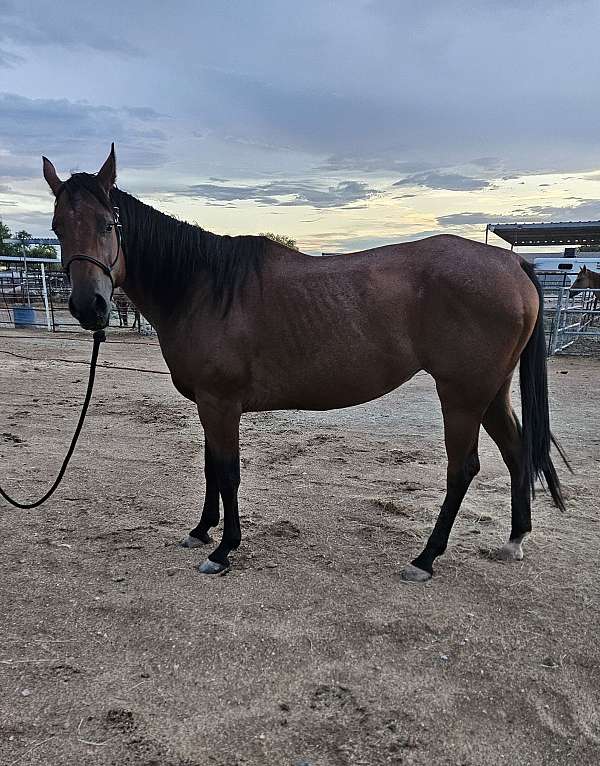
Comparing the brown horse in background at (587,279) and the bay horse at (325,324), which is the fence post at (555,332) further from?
the bay horse at (325,324)

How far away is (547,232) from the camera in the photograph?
65.8ft

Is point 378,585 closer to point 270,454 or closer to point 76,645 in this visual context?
point 76,645

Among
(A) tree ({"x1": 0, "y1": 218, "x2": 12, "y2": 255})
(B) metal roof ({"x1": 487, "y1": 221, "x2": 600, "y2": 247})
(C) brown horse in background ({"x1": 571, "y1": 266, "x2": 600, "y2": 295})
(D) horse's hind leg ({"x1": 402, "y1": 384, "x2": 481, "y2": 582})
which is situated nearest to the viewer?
(D) horse's hind leg ({"x1": 402, "y1": 384, "x2": 481, "y2": 582})

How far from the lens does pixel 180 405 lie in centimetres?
679

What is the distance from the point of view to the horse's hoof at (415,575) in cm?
291

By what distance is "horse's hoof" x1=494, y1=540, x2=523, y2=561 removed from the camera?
10.3ft

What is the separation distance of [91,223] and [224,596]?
2159mm

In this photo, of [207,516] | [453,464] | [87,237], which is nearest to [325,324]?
[453,464]

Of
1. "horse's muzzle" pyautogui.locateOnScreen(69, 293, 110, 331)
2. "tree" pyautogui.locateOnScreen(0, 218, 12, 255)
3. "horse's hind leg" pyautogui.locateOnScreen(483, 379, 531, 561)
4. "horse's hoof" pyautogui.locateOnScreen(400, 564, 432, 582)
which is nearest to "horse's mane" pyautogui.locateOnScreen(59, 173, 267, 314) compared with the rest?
"horse's muzzle" pyautogui.locateOnScreen(69, 293, 110, 331)

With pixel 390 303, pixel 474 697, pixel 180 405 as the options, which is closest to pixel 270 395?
pixel 390 303

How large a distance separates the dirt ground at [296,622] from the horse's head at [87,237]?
157 centimetres

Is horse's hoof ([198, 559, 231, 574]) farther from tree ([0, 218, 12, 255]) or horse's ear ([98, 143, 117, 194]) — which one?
tree ([0, 218, 12, 255])

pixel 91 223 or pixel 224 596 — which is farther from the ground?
pixel 91 223

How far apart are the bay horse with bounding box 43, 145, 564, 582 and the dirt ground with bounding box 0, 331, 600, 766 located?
1.07 ft
